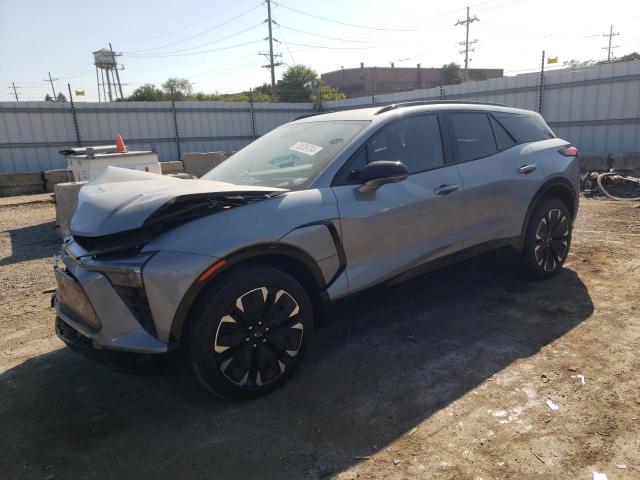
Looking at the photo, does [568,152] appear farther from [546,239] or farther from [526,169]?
[546,239]

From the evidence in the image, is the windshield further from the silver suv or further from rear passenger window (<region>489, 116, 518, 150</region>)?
rear passenger window (<region>489, 116, 518, 150</region>)

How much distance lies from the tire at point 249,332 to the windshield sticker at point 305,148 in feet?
3.39

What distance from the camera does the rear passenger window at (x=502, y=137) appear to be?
4235 mm

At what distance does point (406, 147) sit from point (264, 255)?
1522mm

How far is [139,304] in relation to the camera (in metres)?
2.40

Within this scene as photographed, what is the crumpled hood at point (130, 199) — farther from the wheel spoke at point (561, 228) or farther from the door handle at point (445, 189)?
the wheel spoke at point (561, 228)

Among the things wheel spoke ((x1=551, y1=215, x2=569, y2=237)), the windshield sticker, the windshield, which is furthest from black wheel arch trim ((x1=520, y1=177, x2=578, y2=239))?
the windshield sticker

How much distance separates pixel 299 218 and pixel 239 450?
133cm

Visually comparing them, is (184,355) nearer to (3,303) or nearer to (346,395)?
(346,395)

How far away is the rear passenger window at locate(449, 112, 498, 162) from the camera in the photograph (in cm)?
389

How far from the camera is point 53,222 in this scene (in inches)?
342

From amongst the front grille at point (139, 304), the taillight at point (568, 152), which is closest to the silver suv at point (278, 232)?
the front grille at point (139, 304)

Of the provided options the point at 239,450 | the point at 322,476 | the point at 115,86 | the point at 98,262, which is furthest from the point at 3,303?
the point at 115,86

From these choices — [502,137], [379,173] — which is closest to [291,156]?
[379,173]
